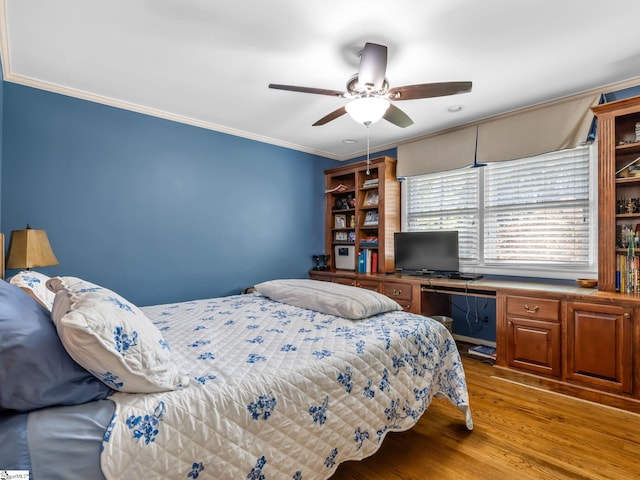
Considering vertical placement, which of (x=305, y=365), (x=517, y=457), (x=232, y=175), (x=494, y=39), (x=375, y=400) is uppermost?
(x=494, y=39)

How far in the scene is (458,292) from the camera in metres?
3.12

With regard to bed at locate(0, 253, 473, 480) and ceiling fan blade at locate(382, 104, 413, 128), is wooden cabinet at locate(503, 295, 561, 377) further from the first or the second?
ceiling fan blade at locate(382, 104, 413, 128)

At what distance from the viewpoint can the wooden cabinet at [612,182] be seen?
249 centimetres

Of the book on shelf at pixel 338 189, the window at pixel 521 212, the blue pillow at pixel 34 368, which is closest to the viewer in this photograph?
the blue pillow at pixel 34 368

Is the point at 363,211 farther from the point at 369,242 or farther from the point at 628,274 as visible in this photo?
the point at 628,274

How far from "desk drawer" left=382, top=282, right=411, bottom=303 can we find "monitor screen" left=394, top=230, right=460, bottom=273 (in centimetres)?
35

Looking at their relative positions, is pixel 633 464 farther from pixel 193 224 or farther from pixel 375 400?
pixel 193 224

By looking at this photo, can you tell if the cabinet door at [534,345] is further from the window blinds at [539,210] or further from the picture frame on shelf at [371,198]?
the picture frame on shelf at [371,198]

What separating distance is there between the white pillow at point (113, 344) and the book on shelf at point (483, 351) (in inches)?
116

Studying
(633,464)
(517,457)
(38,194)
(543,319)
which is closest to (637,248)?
(543,319)

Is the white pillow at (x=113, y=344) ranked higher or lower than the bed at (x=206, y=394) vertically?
higher

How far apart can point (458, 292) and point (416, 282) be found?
0.42 meters

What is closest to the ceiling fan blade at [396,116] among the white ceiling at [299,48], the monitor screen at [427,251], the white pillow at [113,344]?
the white ceiling at [299,48]

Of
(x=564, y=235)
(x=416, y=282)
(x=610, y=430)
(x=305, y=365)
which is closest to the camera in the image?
(x=305, y=365)
